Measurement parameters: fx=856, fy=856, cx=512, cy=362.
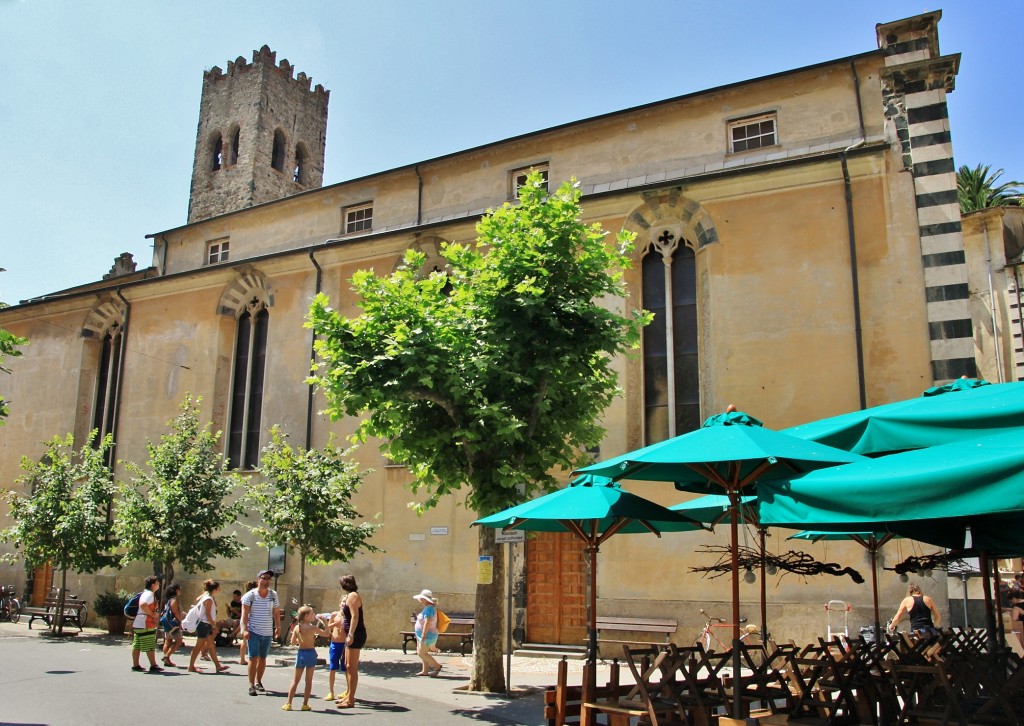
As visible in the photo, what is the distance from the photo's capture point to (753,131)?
1894 cm

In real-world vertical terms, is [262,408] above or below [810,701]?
above

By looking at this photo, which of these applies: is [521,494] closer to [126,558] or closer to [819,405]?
[819,405]

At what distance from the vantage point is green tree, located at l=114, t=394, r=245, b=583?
1909 centimetres

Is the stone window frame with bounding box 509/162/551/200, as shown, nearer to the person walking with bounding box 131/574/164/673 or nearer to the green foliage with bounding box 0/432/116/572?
the person walking with bounding box 131/574/164/673

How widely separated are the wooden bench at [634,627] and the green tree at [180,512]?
899 centimetres

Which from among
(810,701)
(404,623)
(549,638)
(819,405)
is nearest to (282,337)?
(404,623)

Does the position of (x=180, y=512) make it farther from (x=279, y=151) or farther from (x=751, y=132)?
(x=279, y=151)

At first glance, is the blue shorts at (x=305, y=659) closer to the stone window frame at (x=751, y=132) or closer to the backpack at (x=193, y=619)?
the backpack at (x=193, y=619)

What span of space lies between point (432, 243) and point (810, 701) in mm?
15913

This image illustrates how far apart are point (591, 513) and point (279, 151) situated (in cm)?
3944

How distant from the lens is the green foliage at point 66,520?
20703mm

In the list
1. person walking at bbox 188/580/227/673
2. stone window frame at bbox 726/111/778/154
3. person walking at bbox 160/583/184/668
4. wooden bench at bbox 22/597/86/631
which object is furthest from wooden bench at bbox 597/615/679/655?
wooden bench at bbox 22/597/86/631

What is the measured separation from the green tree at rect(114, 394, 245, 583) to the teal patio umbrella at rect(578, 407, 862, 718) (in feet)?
46.4

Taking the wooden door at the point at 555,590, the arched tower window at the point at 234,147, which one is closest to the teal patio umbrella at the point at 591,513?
the wooden door at the point at 555,590
